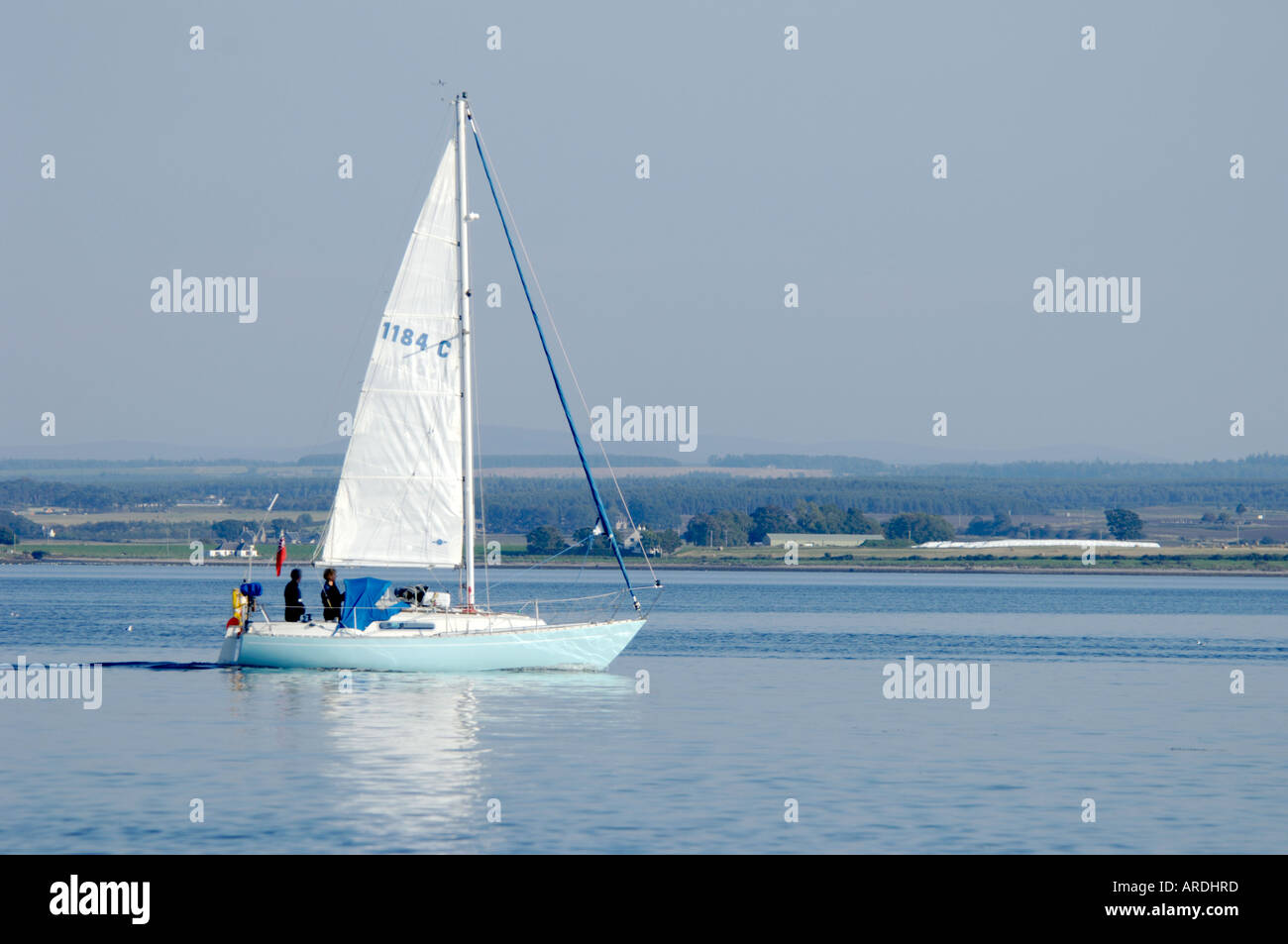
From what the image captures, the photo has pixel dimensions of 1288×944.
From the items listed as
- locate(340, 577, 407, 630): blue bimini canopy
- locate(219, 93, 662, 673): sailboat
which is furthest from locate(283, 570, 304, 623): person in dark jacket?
locate(340, 577, 407, 630): blue bimini canopy

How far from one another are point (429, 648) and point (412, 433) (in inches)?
271

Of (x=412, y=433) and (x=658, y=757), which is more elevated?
(x=412, y=433)

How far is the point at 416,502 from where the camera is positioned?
5269cm

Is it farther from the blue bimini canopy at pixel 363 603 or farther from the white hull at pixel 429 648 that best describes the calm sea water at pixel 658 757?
the blue bimini canopy at pixel 363 603

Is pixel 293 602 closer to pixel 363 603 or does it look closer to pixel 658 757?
pixel 363 603

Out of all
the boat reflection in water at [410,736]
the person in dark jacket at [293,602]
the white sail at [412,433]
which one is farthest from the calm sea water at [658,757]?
the white sail at [412,433]

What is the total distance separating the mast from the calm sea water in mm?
3769

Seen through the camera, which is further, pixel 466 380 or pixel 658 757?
pixel 466 380

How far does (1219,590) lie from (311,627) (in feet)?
455

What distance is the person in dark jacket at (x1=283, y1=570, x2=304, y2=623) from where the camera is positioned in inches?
2110

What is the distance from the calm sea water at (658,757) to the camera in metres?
28.5

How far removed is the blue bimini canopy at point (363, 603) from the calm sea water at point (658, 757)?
6.43ft

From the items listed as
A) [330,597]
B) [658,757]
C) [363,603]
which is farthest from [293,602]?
[658,757]
